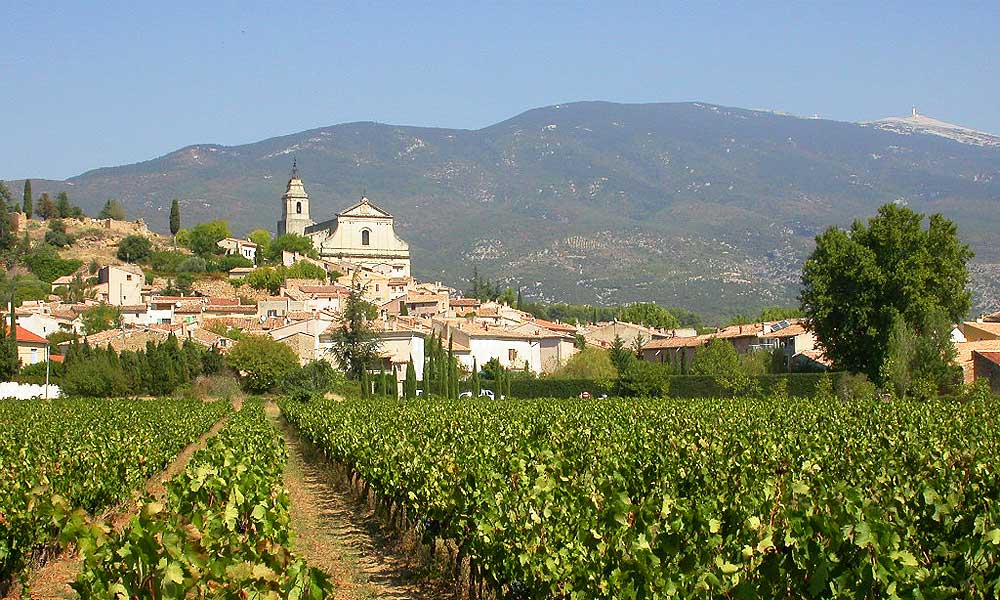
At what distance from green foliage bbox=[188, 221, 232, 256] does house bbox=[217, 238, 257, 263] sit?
0.71m

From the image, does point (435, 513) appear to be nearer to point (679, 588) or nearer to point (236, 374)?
point (679, 588)

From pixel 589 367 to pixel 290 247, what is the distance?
256 ft

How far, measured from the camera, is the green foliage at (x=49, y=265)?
428 ft

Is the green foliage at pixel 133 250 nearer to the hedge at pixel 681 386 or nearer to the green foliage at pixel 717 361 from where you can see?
the hedge at pixel 681 386

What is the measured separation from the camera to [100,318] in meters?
105

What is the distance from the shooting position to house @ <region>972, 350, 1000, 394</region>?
217ft

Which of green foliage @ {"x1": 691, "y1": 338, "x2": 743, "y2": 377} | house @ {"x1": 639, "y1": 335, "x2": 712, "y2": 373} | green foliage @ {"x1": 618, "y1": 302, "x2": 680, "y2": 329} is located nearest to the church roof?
green foliage @ {"x1": 618, "y1": 302, "x2": 680, "y2": 329}

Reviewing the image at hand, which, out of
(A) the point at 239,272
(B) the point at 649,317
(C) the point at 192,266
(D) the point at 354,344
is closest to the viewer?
(D) the point at 354,344

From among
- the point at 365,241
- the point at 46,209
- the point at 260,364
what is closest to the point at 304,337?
the point at 260,364

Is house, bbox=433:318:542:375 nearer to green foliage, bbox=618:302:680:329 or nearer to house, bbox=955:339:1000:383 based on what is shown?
house, bbox=955:339:1000:383

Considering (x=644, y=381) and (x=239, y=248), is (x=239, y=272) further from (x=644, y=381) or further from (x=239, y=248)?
(x=644, y=381)

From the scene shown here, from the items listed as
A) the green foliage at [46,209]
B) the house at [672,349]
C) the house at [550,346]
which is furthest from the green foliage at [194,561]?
the green foliage at [46,209]

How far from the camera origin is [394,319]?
102500mm

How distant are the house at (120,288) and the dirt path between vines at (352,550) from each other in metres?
91.8
